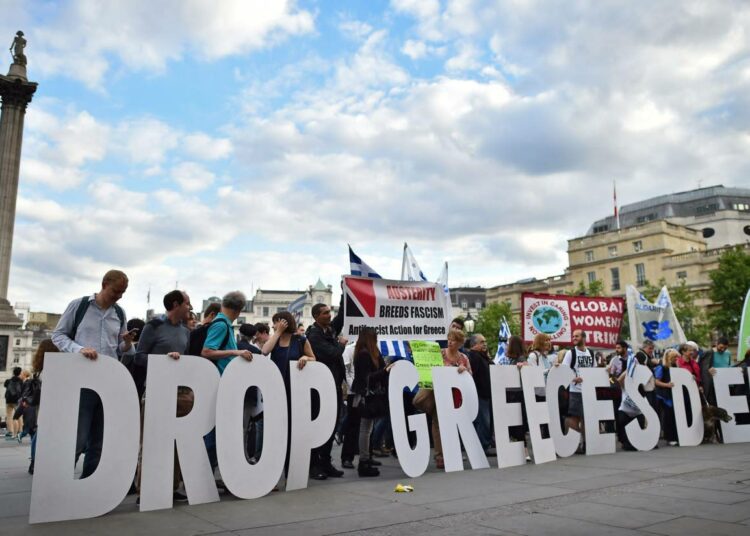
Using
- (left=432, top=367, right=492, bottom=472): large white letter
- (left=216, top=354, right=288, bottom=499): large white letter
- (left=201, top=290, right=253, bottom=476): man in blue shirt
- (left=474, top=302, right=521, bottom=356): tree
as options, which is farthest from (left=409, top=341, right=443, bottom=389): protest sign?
(left=474, top=302, right=521, bottom=356): tree

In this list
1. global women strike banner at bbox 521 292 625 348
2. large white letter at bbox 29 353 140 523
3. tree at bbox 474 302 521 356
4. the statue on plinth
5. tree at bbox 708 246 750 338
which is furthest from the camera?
tree at bbox 474 302 521 356

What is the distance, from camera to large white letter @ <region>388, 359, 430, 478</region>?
25.0ft

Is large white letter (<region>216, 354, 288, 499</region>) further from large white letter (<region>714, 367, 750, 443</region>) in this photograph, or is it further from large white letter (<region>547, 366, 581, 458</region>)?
large white letter (<region>714, 367, 750, 443</region>)

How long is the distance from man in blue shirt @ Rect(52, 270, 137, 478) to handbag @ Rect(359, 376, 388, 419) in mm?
3322

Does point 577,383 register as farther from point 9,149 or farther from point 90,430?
point 9,149

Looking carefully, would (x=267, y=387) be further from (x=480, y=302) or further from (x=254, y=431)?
(x=480, y=302)

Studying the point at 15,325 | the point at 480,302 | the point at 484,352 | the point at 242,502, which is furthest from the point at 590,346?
the point at 480,302

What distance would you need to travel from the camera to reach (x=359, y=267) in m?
12.0

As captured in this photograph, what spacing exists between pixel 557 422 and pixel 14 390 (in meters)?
14.1

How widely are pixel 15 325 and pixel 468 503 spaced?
28.5 metres

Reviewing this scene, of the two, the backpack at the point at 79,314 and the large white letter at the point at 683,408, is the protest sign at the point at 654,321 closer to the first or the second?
the large white letter at the point at 683,408

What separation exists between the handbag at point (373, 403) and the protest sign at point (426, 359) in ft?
4.08

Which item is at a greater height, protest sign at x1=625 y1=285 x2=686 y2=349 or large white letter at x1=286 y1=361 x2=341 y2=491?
protest sign at x1=625 y1=285 x2=686 y2=349

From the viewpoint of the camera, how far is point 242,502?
20.0 feet
